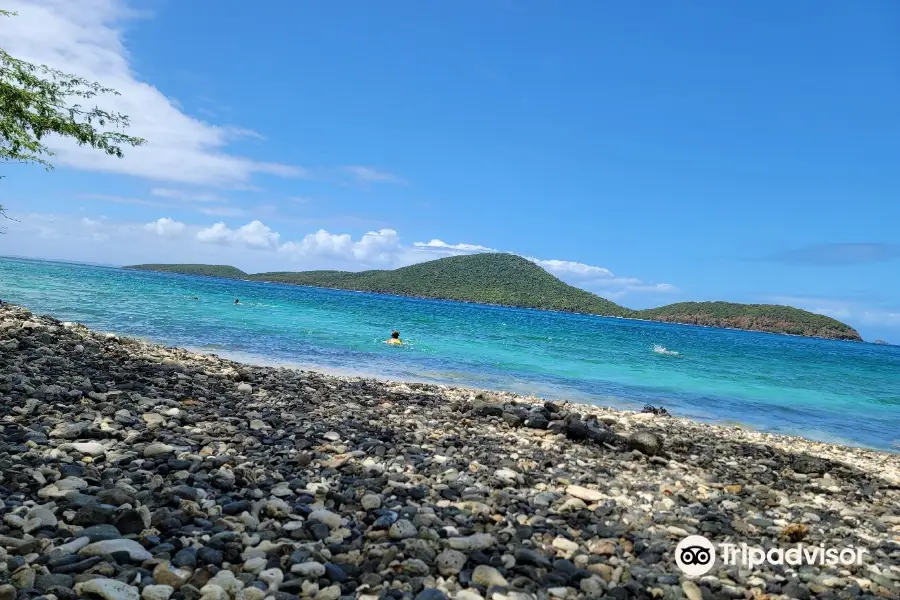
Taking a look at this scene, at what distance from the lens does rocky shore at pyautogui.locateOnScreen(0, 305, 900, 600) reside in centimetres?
439

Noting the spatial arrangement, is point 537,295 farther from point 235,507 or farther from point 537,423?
point 235,507

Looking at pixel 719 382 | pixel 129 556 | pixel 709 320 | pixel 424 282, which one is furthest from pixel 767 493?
pixel 709 320

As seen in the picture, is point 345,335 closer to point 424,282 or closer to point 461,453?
point 461,453

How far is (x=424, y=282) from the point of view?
584ft

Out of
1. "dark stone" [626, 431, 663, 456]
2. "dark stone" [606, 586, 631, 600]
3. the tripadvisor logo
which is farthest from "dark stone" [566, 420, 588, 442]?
"dark stone" [606, 586, 631, 600]

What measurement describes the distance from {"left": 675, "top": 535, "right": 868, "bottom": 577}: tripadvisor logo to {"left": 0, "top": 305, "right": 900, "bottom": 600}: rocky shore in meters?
0.13

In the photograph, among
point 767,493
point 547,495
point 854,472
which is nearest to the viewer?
point 547,495

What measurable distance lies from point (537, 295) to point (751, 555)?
168 metres

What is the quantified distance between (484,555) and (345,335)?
3016cm

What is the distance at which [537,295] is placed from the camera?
563 ft

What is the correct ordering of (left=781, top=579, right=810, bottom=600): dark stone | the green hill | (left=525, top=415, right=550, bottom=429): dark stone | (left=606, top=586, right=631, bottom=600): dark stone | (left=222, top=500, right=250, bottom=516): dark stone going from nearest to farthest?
(left=606, top=586, right=631, bottom=600): dark stone, (left=781, top=579, right=810, bottom=600): dark stone, (left=222, top=500, right=250, bottom=516): dark stone, (left=525, top=415, right=550, bottom=429): dark stone, the green hill

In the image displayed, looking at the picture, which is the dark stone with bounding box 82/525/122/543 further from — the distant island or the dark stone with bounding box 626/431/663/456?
the distant island

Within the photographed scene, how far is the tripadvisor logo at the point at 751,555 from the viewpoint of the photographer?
553cm

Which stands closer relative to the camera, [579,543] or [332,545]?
[332,545]
